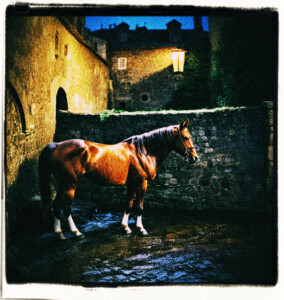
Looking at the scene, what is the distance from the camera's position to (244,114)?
18.4 feet

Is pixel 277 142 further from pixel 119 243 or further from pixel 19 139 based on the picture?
pixel 19 139

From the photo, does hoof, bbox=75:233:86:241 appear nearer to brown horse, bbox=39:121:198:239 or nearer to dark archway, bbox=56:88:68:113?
brown horse, bbox=39:121:198:239

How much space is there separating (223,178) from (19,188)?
4.55 metres

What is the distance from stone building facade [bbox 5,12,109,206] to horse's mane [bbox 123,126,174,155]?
7.38 feet

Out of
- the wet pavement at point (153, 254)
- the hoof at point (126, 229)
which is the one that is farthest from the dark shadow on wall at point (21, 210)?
the hoof at point (126, 229)

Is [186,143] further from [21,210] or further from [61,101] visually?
[61,101]

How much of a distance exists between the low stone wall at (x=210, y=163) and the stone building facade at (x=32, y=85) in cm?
131

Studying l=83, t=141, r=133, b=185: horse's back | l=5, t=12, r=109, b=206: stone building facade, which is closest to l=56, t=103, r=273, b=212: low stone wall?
l=5, t=12, r=109, b=206: stone building facade

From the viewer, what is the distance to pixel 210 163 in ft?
19.3

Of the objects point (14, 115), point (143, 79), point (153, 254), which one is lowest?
point (153, 254)

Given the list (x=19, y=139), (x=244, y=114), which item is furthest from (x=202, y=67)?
(x=19, y=139)

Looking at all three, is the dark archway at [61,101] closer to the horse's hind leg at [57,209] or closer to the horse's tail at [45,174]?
the horse's tail at [45,174]

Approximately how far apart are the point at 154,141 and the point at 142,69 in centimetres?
1490

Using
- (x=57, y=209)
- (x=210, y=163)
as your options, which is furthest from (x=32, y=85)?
(x=210, y=163)
